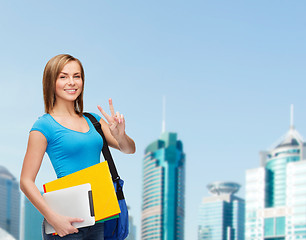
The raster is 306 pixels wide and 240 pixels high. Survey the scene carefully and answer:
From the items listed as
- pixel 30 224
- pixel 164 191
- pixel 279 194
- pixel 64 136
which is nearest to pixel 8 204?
pixel 30 224

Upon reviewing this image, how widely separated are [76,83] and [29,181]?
2.21 feet

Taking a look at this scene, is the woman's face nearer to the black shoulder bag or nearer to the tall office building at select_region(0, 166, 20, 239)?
the black shoulder bag

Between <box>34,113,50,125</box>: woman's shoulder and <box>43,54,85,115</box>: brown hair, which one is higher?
<box>43,54,85,115</box>: brown hair

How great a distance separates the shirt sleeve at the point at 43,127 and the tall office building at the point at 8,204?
179 metres

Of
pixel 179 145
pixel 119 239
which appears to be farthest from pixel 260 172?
pixel 119 239

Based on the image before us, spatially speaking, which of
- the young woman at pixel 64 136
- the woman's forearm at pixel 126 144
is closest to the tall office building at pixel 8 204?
the woman's forearm at pixel 126 144

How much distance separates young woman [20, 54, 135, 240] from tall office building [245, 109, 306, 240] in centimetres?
15441

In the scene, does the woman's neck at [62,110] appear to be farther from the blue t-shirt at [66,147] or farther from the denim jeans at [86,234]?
the denim jeans at [86,234]

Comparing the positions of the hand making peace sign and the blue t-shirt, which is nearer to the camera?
the blue t-shirt

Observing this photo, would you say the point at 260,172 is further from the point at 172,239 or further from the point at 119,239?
the point at 119,239

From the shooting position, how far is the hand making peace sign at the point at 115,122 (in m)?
3.44

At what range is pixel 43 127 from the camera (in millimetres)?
3180

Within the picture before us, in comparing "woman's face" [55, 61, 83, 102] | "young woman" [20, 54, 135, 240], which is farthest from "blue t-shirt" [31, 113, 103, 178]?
"woman's face" [55, 61, 83, 102]

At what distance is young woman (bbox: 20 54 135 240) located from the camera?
308 centimetres
